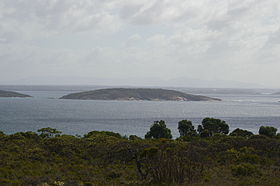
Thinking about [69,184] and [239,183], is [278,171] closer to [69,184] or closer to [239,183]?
[239,183]

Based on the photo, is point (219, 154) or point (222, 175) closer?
point (222, 175)

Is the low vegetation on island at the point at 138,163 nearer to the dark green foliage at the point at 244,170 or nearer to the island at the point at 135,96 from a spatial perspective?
the dark green foliage at the point at 244,170

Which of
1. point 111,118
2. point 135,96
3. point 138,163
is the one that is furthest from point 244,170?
point 135,96

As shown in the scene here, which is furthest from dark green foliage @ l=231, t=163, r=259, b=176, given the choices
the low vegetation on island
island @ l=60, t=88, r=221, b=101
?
island @ l=60, t=88, r=221, b=101

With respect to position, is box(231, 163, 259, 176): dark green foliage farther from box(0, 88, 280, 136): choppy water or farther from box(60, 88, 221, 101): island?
box(60, 88, 221, 101): island

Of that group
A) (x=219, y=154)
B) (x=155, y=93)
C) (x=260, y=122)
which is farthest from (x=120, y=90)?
(x=219, y=154)

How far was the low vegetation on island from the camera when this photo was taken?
12.2m

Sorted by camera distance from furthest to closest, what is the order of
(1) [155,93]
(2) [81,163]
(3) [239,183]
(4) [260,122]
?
(1) [155,93]
(4) [260,122]
(2) [81,163]
(3) [239,183]

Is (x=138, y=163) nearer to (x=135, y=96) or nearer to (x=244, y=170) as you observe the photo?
(x=244, y=170)

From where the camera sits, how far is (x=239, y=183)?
12516 millimetres

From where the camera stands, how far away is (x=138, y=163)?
13352mm

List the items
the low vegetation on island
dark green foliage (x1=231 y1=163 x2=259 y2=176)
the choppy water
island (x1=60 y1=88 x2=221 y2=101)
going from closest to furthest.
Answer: the low vegetation on island
dark green foliage (x1=231 y1=163 x2=259 y2=176)
the choppy water
island (x1=60 y1=88 x2=221 y2=101)

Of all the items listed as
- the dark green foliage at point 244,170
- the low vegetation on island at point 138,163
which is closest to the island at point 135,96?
the low vegetation on island at point 138,163

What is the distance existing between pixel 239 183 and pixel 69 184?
6547 millimetres
